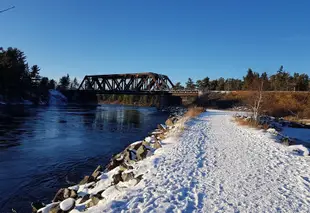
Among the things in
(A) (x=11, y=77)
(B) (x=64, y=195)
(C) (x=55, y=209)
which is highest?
(A) (x=11, y=77)

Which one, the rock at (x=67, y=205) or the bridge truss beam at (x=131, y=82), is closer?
the rock at (x=67, y=205)

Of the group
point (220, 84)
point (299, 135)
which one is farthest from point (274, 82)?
point (299, 135)

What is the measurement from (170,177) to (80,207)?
2378 mm

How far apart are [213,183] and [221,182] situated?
0.23 metres

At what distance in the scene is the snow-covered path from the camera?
4.75m

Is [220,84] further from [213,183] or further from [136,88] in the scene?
[213,183]

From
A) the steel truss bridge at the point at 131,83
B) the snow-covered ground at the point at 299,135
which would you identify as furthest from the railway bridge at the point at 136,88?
the snow-covered ground at the point at 299,135

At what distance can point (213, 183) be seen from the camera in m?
5.96

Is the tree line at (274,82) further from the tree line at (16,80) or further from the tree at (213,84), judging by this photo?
the tree line at (16,80)

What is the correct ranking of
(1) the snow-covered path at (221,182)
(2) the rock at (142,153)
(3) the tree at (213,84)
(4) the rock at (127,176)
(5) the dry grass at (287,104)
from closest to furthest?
(1) the snow-covered path at (221,182), (4) the rock at (127,176), (2) the rock at (142,153), (5) the dry grass at (287,104), (3) the tree at (213,84)

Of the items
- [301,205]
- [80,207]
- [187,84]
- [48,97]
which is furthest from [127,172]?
[187,84]

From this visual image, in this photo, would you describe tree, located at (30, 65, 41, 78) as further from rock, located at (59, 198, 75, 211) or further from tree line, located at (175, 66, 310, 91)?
rock, located at (59, 198, 75, 211)

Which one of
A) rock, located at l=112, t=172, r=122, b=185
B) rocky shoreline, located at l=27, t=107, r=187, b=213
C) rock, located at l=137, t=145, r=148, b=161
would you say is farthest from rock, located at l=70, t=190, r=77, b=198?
rock, located at l=137, t=145, r=148, b=161

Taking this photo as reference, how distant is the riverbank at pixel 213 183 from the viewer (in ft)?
15.7
